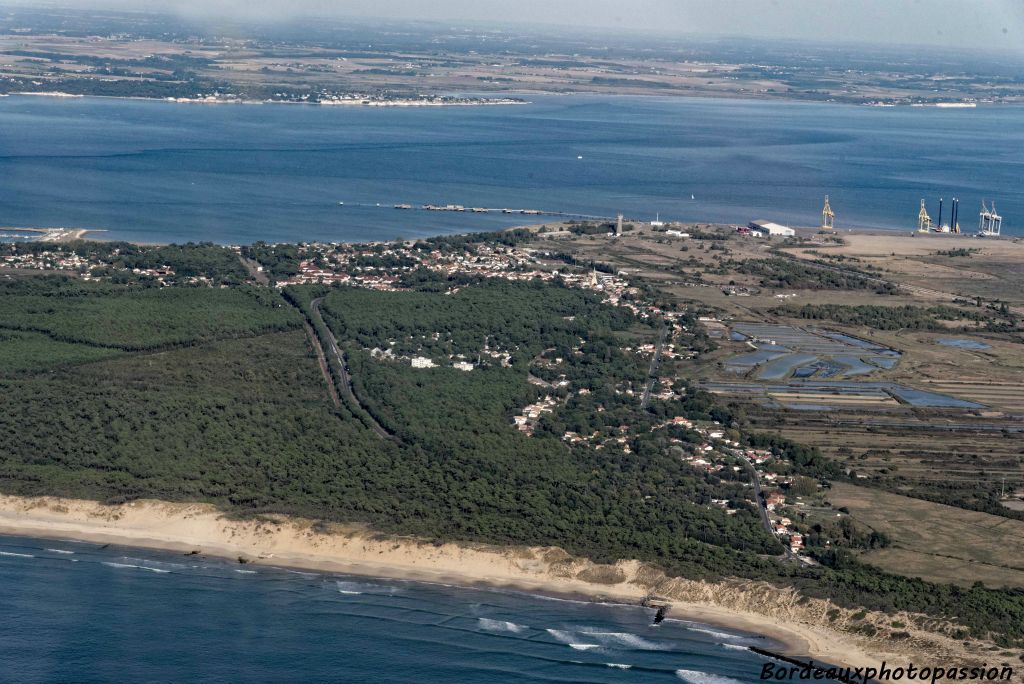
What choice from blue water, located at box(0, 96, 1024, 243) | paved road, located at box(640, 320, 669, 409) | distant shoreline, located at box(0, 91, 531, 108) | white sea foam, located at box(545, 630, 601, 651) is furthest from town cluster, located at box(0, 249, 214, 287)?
distant shoreline, located at box(0, 91, 531, 108)

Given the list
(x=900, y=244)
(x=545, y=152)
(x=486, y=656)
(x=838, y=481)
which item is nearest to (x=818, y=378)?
(x=838, y=481)

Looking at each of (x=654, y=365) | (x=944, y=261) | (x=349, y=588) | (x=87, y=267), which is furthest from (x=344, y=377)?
(x=944, y=261)

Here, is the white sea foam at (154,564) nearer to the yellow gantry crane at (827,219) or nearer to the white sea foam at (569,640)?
the white sea foam at (569,640)

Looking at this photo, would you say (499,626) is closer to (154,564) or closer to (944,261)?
(154,564)

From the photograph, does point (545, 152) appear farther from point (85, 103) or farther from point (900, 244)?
point (85, 103)

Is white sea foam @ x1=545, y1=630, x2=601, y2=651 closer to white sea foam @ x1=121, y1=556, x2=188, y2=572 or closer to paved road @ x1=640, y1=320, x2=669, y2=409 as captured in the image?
white sea foam @ x1=121, y1=556, x2=188, y2=572
